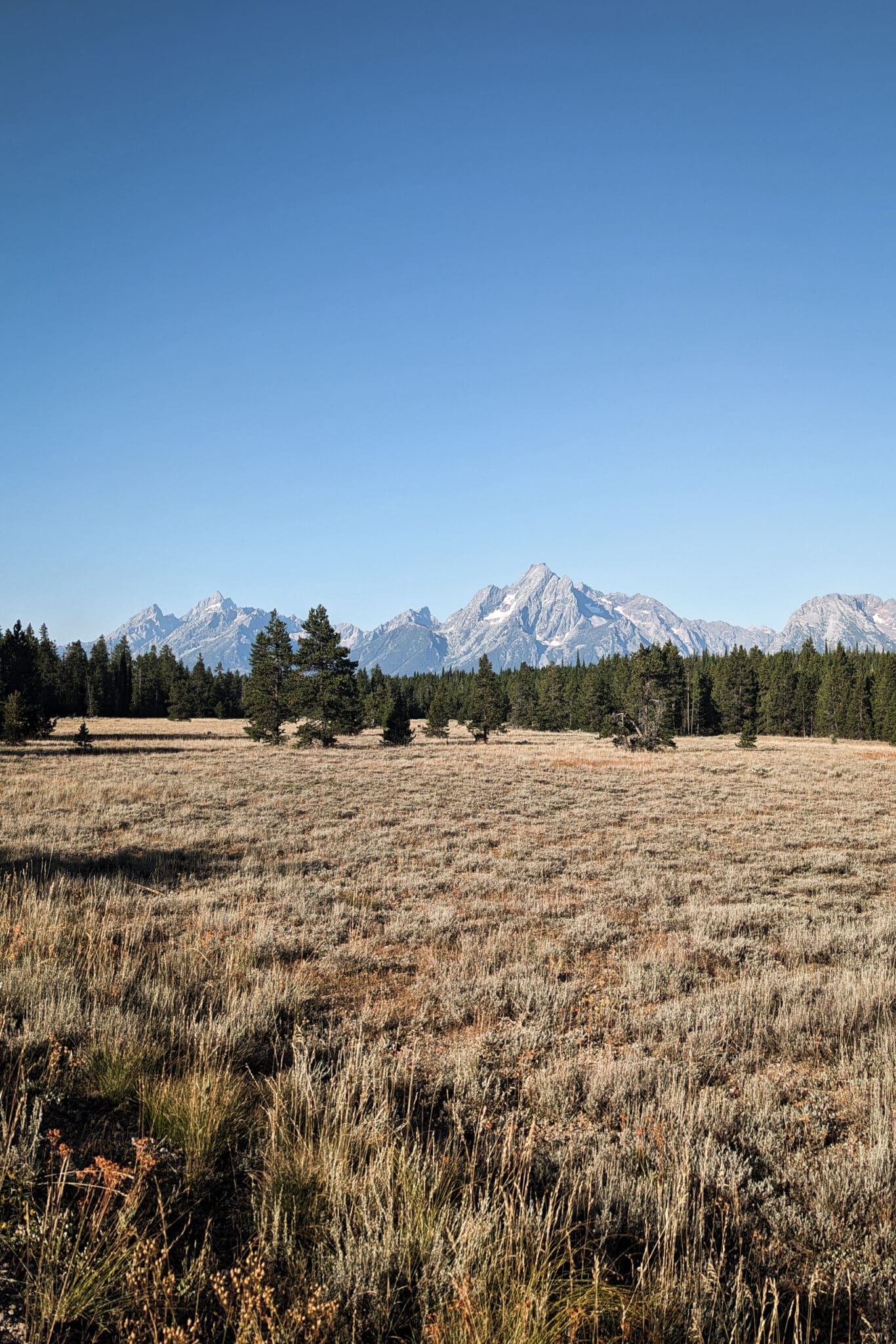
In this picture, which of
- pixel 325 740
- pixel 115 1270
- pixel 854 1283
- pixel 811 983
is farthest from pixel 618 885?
pixel 325 740

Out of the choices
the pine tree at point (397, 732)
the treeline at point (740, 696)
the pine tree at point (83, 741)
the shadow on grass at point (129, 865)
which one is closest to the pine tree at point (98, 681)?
the treeline at point (740, 696)

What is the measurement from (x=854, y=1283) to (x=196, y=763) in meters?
29.0

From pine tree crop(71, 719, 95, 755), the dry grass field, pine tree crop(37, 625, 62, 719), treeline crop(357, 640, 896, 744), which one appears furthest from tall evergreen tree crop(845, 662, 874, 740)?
pine tree crop(37, 625, 62, 719)

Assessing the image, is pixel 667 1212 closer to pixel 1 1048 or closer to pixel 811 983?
pixel 1 1048

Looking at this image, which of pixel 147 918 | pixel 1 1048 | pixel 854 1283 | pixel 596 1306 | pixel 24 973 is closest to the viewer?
pixel 596 1306

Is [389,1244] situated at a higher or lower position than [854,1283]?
higher

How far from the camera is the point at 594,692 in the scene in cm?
9469

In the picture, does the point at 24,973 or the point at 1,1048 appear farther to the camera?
the point at 24,973

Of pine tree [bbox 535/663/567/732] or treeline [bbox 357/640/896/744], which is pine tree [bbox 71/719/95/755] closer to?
treeline [bbox 357/640/896/744]

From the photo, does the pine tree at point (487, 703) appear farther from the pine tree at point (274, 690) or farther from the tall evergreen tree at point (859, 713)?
the tall evergreen tree at point (859, 713)

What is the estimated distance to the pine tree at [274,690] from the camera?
4353 centimetres

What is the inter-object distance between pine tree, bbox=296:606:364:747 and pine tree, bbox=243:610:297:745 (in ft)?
3.93

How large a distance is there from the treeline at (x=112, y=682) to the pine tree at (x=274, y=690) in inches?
1022

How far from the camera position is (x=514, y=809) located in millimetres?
19281
